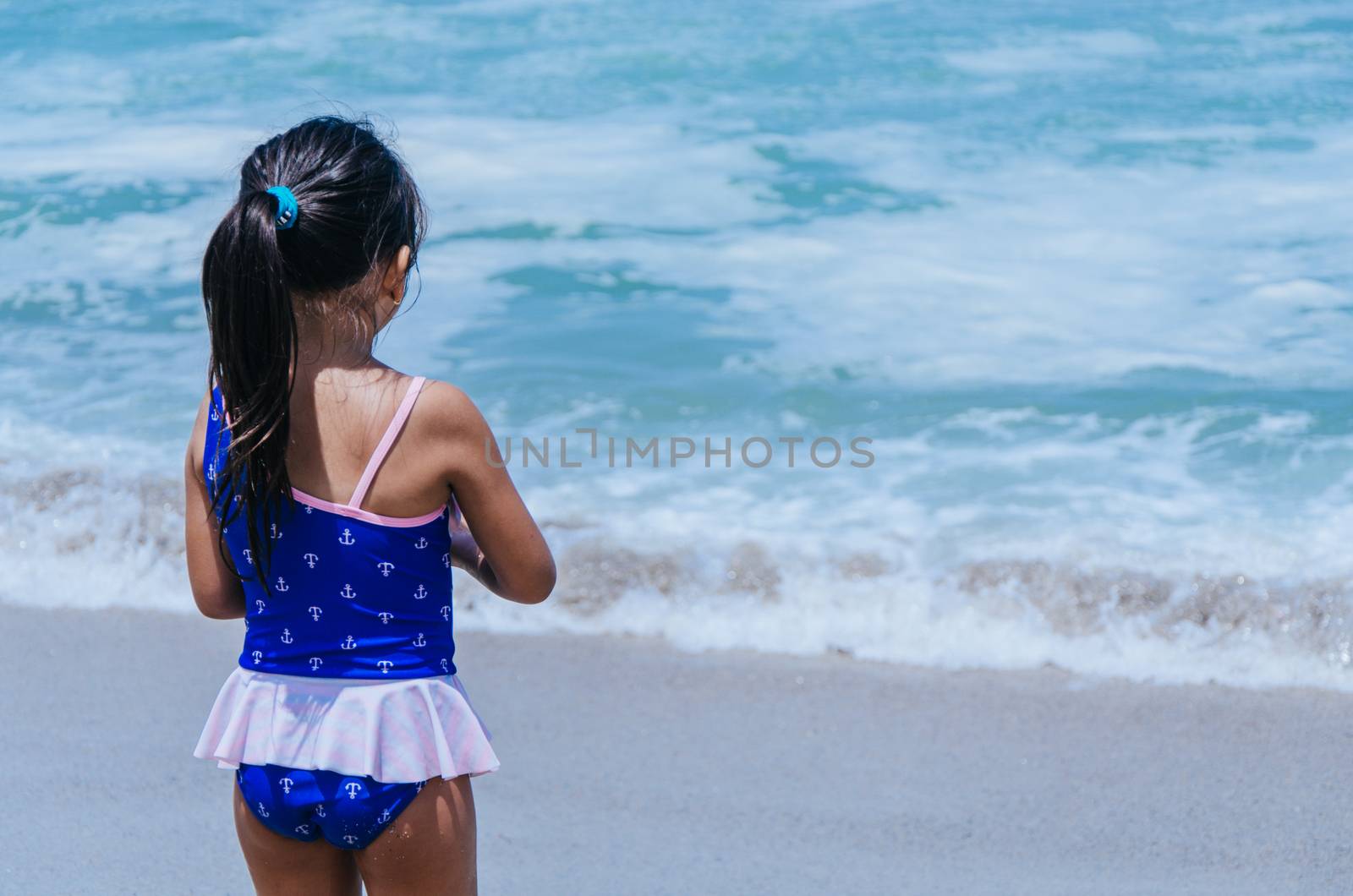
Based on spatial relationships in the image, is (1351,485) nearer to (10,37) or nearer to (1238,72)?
(1238,72)

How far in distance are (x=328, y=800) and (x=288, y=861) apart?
5.4 inches

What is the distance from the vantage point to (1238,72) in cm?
1107

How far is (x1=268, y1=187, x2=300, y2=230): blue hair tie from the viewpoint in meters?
1.55

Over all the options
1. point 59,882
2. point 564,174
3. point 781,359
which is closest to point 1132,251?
point 781,359

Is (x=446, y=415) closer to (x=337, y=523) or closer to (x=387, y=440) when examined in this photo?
(x=387, y=440)

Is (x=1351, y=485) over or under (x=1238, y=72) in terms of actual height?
under

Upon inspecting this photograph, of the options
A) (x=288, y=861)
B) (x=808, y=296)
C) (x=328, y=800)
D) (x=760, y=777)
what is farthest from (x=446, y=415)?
(x=808, y=296)

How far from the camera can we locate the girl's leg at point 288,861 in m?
1.73

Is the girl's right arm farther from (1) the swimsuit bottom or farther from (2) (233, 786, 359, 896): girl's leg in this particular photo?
(2) (233, 786, 359, 896): girl's leg

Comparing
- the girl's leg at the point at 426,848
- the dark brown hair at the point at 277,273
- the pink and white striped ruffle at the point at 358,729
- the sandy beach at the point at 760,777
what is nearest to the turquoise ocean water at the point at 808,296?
the sandy beach at the point at 760,777

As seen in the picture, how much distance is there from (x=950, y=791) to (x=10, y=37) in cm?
1260

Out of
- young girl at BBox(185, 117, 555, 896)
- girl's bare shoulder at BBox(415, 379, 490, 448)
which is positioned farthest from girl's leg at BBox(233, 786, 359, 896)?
girl's bare shoulder at BBox(415, 379, 490, 448)

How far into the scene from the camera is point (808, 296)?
7.38 metres

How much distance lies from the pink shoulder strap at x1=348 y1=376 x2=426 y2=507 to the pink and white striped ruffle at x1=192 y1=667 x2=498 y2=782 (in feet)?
0.79
